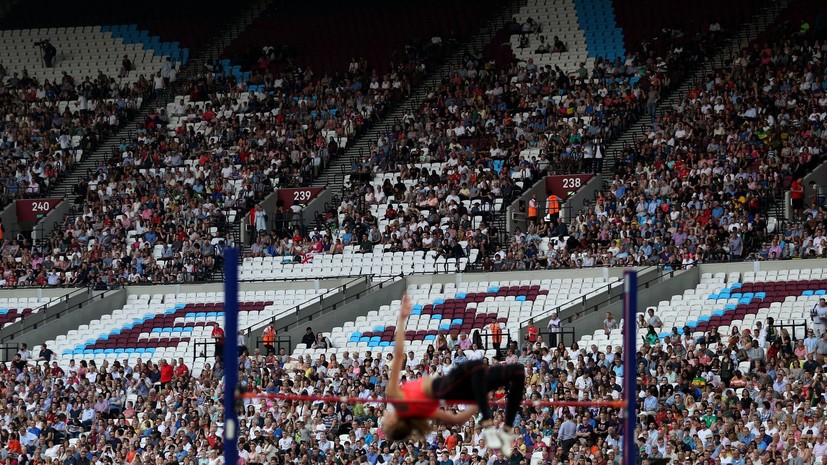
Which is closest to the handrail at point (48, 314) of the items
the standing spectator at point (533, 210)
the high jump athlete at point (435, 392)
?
the standing spectator at point (533, 210)

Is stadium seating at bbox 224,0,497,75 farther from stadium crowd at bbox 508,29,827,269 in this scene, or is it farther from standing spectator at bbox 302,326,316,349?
standing spectator at bbox 302,326,316,349

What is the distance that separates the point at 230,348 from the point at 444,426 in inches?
481

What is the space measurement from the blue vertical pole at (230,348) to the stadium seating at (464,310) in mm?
17864

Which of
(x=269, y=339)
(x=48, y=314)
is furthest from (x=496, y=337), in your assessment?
(x=48, y=314)

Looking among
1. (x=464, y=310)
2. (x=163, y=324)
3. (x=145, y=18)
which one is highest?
(x=145, y=18)

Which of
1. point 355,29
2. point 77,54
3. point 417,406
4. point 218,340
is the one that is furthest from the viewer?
point 77,54

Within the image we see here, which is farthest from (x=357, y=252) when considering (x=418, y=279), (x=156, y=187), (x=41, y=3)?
(x=41, y=3)

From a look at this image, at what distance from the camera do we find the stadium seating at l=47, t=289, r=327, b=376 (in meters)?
32.8

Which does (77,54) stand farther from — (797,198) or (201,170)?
(797,198)

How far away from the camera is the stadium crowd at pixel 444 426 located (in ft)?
70.2

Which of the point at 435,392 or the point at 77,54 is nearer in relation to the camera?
the point at 435,392

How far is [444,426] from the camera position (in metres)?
23.5

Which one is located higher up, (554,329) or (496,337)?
(554,329)

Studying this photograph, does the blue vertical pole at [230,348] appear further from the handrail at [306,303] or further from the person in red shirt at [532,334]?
the handrail at [306,303]
